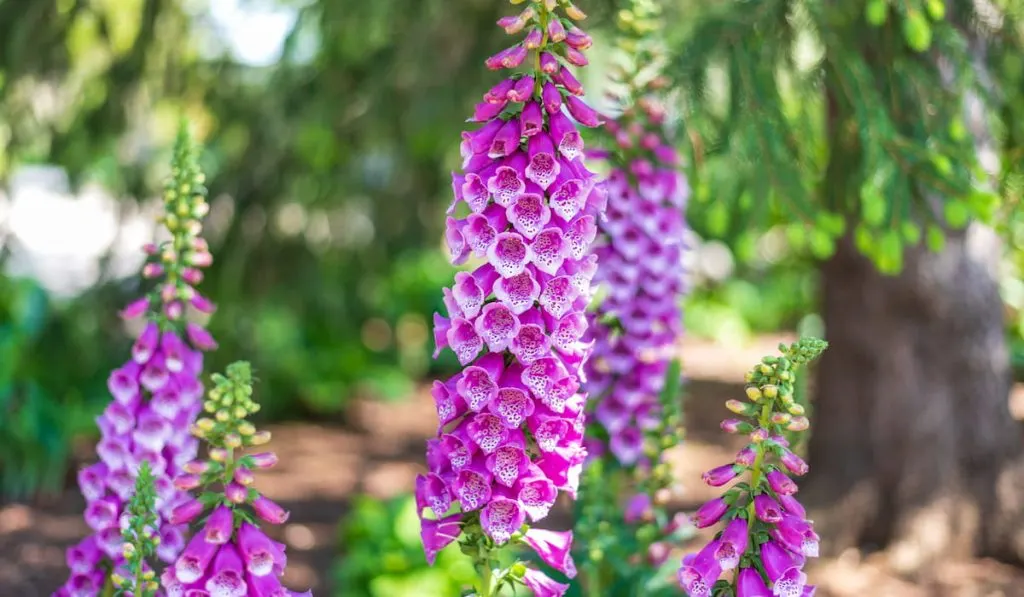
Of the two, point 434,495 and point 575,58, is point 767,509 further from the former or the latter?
point 575,58

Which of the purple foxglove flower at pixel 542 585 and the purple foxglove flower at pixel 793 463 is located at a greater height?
the purple foxglove flower at pixel 793 463

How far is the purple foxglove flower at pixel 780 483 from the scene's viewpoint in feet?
5.72

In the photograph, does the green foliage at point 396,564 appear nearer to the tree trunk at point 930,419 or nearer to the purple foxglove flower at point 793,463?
the tree trunk at point 930,419

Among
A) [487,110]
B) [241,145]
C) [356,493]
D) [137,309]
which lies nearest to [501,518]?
[487,110]

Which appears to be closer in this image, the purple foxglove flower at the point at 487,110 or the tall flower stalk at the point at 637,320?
the purple foxglove flower at the point at 487,110

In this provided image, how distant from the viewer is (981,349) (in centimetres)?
473

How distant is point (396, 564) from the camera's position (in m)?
4.04

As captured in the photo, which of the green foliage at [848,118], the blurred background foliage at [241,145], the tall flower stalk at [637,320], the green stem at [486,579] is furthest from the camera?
the blurred background foliage at [241,145]

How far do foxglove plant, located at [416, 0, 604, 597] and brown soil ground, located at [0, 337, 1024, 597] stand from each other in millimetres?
2672

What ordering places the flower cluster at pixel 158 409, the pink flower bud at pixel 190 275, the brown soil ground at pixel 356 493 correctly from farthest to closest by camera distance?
1. the brown soil ground at pixel 356 493
2. the pink flower bud at pixel 190 275
3. the flower cluster at pixel 158 409

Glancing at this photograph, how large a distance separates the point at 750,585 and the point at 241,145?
5.21m

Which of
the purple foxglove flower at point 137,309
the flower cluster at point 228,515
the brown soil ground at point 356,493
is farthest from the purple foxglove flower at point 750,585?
A: the brown soil ground at point 356,493

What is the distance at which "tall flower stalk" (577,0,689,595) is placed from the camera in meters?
2.83

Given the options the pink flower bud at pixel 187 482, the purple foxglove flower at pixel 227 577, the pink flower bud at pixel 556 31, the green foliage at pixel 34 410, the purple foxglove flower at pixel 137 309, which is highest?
the green foliage at pixel 34 410
